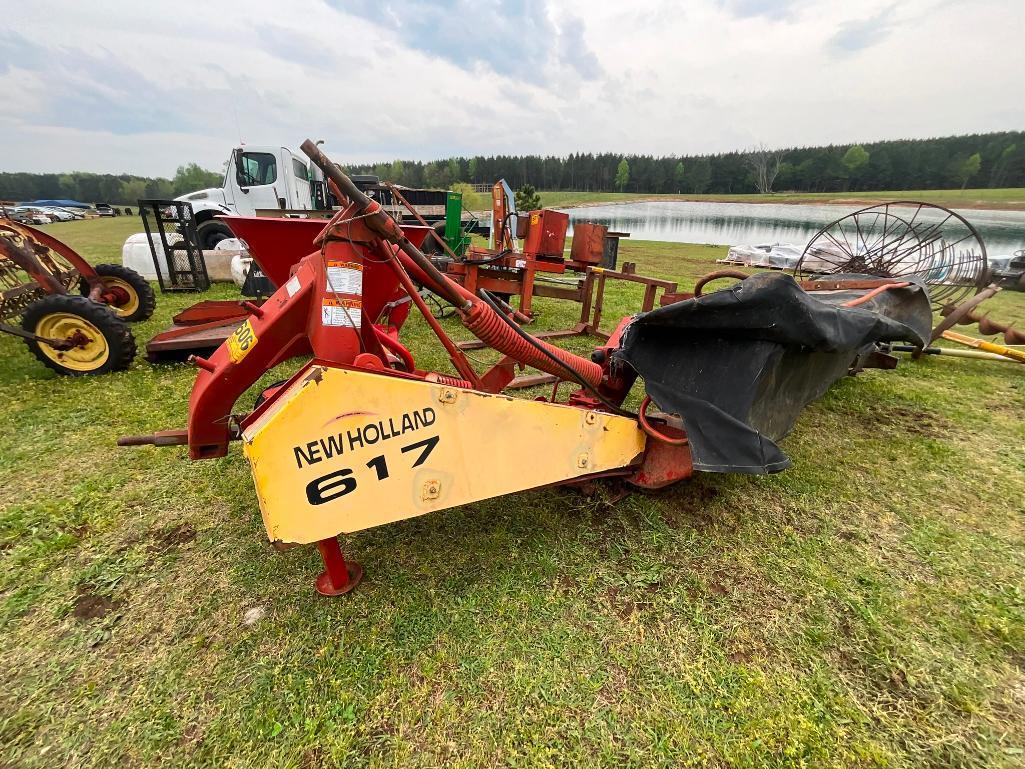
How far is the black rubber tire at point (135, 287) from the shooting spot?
595 centimetres

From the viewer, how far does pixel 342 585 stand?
2.00 metres

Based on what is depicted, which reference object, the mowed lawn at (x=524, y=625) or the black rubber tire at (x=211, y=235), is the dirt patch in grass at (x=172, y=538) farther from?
the black rubber tire at (x=211, y=235)

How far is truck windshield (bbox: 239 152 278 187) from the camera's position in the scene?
1155 cm

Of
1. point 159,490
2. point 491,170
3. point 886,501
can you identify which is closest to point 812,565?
point 886,501

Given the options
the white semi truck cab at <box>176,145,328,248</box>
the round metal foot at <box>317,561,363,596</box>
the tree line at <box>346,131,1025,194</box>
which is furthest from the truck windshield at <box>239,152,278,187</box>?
the tree line at <box>346,131,1025,194</box>

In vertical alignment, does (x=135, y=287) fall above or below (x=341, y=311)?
below

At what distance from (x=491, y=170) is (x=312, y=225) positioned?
8311cm

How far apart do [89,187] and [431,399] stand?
110497 mm

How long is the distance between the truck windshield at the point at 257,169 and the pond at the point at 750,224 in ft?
40.5

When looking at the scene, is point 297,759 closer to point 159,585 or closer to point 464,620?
point 464,620

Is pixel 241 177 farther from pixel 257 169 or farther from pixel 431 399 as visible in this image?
pixel 431 399

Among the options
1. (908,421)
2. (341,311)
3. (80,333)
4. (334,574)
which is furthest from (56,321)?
(908,421)

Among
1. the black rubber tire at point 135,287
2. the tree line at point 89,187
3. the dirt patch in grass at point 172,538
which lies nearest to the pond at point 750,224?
the black rubber tire at point 135,287

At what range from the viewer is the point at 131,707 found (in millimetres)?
1557
